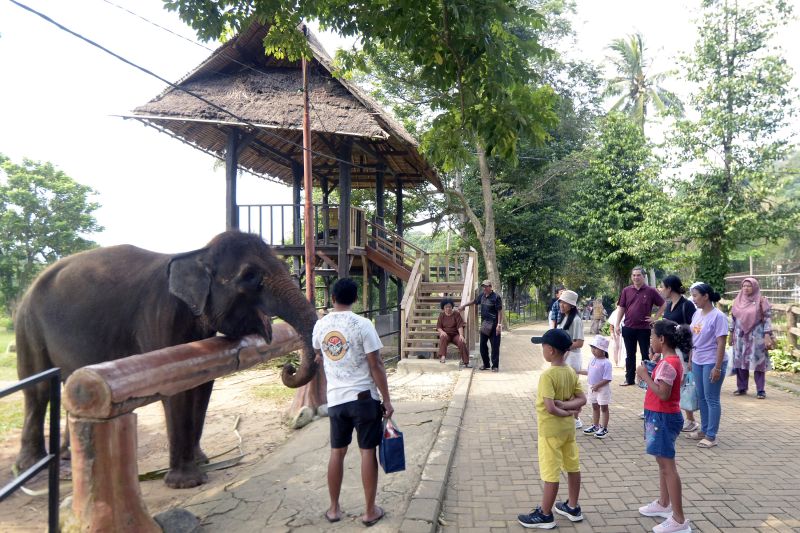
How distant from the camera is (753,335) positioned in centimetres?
746

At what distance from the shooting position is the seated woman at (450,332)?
33.7 feet

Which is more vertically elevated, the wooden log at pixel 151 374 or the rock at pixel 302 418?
the wooden log at pixel 151 374

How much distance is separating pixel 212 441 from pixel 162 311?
7.92 feet

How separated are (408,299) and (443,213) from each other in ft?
47.8

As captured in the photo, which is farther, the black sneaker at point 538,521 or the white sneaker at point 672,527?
the black sneaker at point 538,521

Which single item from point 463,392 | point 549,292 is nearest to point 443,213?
point 549,292

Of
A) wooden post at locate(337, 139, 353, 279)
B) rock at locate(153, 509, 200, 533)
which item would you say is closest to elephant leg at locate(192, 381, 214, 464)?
rock at locate(153, 509, 200, 533)

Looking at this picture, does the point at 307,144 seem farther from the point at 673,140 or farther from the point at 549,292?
the point at 549,292

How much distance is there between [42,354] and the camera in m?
4.90

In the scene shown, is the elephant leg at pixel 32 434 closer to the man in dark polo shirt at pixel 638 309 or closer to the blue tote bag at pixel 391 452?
the blue tote bag at pixel 391 452

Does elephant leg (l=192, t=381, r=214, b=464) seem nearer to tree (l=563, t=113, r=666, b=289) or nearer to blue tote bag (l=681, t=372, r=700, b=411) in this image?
blue tote bag (l=681, t=372, r=700, b=411)

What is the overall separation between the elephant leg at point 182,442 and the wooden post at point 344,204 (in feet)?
28.8

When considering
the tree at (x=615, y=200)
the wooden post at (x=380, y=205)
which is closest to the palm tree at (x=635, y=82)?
the tree at (x=615, y=200)

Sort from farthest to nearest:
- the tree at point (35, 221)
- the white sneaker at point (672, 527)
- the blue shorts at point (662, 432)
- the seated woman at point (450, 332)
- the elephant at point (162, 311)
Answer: the tree at point (35, 221) < the seated woman at point (450, 332) < the elephant at point (162, 311) < the blue shorts at point (662, 432) < the white sneaker at point (672, 527)
